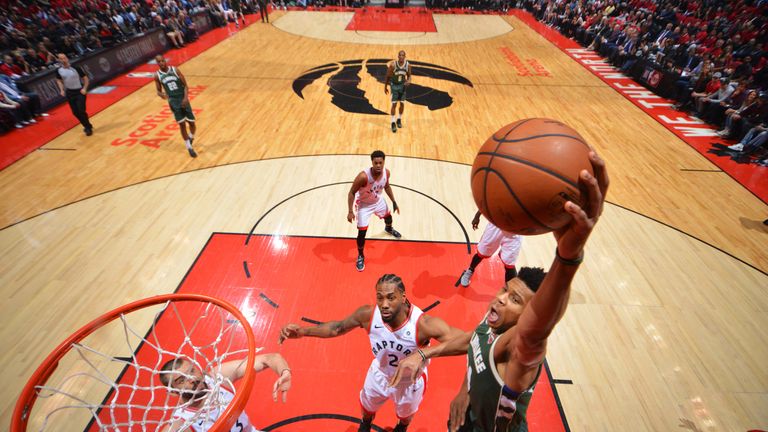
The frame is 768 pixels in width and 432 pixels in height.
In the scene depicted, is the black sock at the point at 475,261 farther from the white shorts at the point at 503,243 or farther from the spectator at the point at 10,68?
the spectator at the point at 10,68

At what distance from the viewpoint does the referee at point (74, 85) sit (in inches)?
294

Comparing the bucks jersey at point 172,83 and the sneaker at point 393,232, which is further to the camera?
the bucks jersey at point 172,83

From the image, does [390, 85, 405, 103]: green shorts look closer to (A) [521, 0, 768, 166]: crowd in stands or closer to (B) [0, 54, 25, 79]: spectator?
(A) [521, 0, 768, 166]: crowd in stands

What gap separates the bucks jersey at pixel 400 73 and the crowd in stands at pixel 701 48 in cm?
753

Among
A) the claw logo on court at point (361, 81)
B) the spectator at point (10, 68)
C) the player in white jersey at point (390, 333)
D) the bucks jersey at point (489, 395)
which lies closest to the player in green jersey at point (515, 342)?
the bucks jersey at point (489, 395)

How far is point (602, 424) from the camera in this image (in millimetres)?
3504

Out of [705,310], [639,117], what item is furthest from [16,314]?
[639,117]

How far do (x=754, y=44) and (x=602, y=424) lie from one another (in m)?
13.8

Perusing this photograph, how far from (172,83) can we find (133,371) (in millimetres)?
5238

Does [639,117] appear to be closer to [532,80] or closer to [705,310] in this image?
[532,80]

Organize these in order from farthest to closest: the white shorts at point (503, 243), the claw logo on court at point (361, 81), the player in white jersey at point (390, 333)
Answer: the claw logo on court at point (361, 81)
the white shorts at point (503, 243)
the player in white jersey at point (390, 333)

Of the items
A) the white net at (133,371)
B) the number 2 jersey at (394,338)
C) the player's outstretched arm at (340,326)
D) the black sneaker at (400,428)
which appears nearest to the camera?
the number 2 jersey at (394,338)

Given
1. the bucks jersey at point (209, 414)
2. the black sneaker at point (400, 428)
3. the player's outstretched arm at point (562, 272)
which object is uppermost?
the player's outstretched arm at point (562, 272)

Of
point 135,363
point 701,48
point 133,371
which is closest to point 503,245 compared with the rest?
point 135,363
